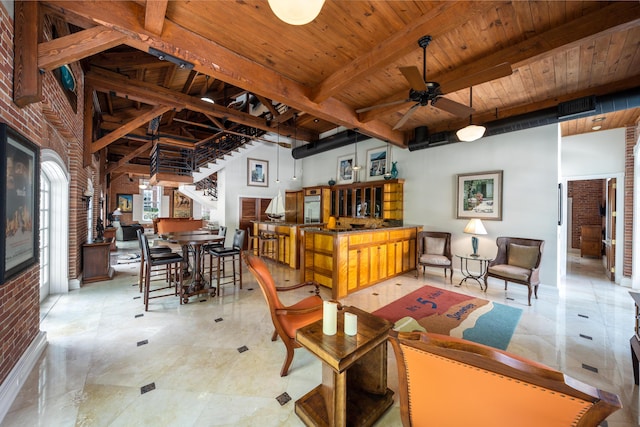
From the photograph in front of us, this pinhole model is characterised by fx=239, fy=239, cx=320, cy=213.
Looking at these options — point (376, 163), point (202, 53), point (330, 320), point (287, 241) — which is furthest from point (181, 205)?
point (330, 320)

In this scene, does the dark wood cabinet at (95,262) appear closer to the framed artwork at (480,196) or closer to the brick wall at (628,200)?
the framed artwork at (480,196)

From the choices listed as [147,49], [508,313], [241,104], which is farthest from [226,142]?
[508,313]

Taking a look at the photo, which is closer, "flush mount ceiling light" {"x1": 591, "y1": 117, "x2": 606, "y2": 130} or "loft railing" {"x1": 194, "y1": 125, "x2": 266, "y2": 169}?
"flush mount ceiling light" {"x1": 591, "y1": 117, "x2": 606, "y2": 130}

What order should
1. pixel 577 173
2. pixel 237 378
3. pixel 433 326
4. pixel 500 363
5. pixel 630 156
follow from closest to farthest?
1. pixel 500 363
2. pixel 237 378
3. pixel 433 326
4. pixel 630 156
5. pixel 577 173

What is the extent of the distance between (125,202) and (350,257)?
15.2m

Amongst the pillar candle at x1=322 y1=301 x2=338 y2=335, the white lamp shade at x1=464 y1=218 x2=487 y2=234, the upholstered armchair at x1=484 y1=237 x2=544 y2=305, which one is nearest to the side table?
the upholstered armchair at x1=484 y1=237 x2=544 y2=305

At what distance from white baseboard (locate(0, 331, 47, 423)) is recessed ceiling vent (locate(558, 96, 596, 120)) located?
7.08 metres

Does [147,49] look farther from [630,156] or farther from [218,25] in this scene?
[630,156]

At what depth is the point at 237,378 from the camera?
83.0 inches

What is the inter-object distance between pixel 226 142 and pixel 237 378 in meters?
8.02

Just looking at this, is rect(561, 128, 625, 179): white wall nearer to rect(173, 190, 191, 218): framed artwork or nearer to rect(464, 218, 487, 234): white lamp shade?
rect(464, 218, 487, 234): white lamp shade

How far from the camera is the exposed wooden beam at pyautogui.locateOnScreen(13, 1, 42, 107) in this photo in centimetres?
206

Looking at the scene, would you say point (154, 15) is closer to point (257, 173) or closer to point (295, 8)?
point (295, 8)

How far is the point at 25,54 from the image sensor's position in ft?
6.88
